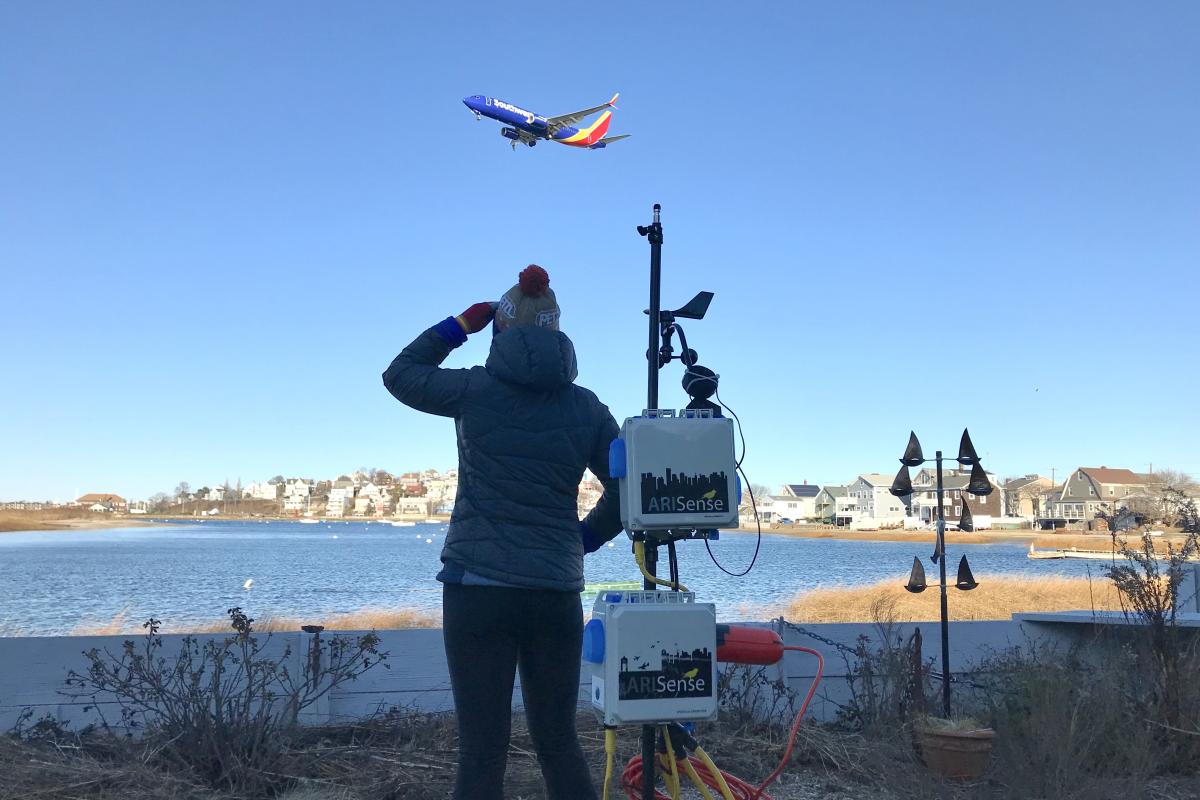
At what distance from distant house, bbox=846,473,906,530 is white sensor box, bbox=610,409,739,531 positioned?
283 feet

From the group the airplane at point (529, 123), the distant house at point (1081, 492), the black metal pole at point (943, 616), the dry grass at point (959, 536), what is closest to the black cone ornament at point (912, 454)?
the black metal pole at point (943, 616)

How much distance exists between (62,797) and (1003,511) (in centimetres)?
9486

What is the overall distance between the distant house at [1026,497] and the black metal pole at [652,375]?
9064cm

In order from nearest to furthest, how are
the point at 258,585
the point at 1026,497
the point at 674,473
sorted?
the point at 674,473 < the point at 258,585 < the point at 1026,497

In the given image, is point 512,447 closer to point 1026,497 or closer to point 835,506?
point 1026,497

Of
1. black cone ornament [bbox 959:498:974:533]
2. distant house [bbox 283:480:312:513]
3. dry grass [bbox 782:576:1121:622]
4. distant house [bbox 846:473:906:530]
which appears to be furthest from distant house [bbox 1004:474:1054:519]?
distant house [bbox 283:480:312:513]

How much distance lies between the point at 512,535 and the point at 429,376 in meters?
0.45

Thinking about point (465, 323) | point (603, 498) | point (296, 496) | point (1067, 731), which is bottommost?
point (296, 496)

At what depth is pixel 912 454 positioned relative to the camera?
5.90 meters

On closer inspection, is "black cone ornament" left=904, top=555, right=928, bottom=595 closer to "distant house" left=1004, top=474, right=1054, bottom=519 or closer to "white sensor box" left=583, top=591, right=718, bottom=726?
"white sensor box" left=583, top=591, right=718, bottom=726

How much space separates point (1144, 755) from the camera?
3881mm

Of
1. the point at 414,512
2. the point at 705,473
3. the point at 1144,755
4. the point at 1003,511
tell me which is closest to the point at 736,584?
the point at 1144,755

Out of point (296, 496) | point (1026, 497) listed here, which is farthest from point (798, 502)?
point (296, 496)

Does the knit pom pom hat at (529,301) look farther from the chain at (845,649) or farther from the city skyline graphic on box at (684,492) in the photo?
the chain at (845,649)
